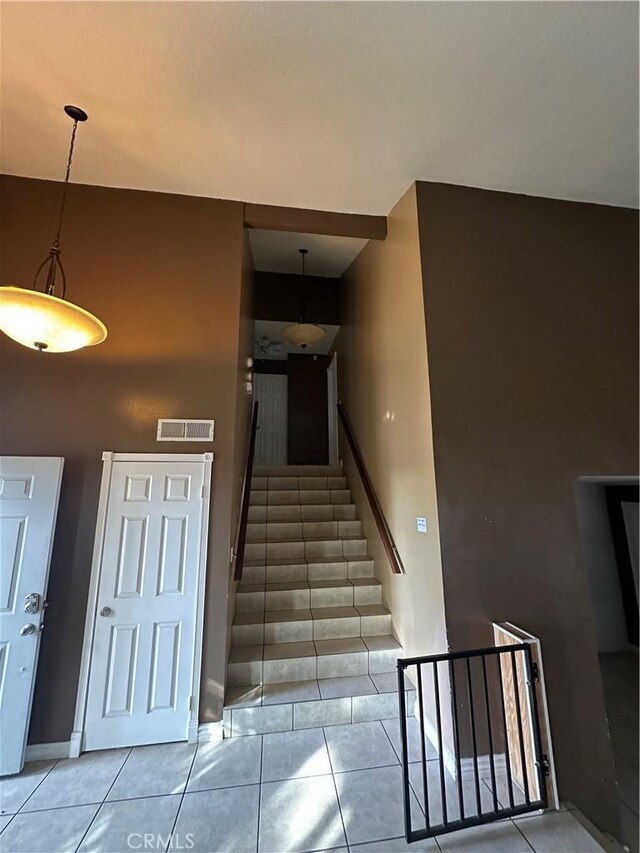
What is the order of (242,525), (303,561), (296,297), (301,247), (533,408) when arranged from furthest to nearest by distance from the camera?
(296,297), (301,247), (303,561), (242,525), (533,408)

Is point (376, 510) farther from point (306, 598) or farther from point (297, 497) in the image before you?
point (297, 497)

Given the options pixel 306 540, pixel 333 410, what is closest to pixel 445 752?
pixel 306 540

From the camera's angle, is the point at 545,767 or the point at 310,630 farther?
the point at 310,630

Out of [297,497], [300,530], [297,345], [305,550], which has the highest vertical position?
[297,345]

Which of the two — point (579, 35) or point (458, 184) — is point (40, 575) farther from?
point (579, 35)

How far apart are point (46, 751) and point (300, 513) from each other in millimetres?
2639

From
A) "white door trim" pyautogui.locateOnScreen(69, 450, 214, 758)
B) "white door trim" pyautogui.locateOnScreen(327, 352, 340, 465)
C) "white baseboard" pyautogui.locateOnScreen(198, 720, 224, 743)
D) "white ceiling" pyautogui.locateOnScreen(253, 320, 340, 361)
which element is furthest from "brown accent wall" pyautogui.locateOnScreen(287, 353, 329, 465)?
"white baseboard" pyautogui.locateOnScreen(198, 720, 224, 743)

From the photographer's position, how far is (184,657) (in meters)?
2.49

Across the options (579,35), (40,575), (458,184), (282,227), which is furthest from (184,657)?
(579,35)

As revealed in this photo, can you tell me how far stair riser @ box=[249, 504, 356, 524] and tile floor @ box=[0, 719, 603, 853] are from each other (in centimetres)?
199

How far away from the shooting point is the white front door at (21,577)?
2.20 meters

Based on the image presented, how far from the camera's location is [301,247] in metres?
4.38

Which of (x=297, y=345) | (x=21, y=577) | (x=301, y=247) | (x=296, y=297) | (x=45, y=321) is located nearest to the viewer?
(x=45, y=321)

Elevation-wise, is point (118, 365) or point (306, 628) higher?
point (118, 365)
